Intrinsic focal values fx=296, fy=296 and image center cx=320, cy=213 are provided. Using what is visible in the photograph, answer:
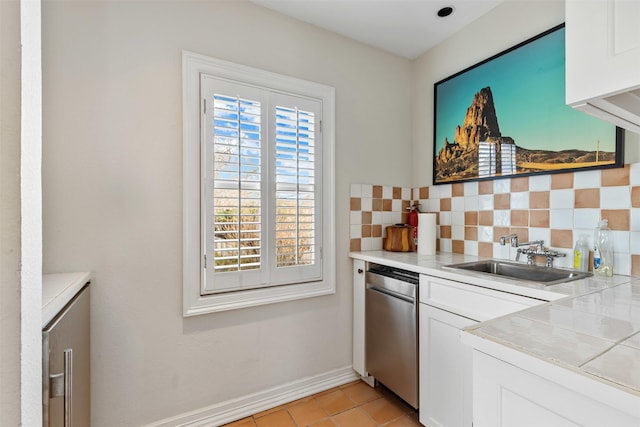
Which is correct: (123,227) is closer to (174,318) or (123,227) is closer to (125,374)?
(174,318)

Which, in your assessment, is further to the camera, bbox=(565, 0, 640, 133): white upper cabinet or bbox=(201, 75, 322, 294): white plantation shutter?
bbox=(201, 75, 322, 294): white plantation shutter

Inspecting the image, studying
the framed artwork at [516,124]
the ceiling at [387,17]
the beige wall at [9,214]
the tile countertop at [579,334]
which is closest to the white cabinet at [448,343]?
the tile countertop at [579,334]

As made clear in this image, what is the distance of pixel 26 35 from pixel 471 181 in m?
2.16

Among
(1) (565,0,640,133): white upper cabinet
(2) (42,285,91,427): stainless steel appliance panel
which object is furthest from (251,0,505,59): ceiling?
(2) (42,285,91,427): stainless steel appliance panel

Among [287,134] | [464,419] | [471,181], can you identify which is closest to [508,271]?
[471,181]

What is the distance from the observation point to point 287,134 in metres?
1.88

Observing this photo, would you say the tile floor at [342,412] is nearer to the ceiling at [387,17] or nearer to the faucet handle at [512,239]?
the faucet handle at [512,239]

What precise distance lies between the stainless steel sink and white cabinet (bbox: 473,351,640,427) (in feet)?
2.58

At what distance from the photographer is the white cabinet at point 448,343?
1.33 m

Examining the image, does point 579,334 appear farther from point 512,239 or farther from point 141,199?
point 141,199

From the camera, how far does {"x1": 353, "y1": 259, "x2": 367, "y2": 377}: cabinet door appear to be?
205cm

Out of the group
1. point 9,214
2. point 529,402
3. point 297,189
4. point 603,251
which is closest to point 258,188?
point 297,189

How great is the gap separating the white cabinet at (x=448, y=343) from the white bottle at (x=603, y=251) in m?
0.56

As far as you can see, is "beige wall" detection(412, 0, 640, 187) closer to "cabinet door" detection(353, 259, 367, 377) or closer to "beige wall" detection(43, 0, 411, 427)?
"cabinet door" detection(353, 259, 367, 377)
